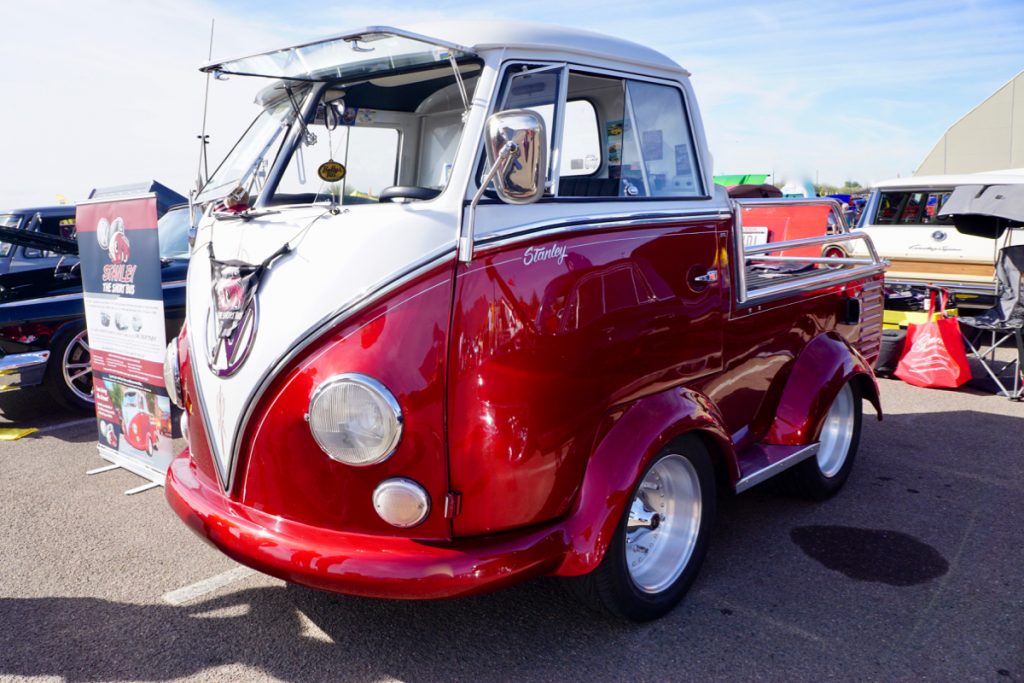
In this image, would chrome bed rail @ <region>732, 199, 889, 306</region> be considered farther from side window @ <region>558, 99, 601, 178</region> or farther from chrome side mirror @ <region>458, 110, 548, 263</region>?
chrome side mirror @ <region>458, 110, 548, 263</region>

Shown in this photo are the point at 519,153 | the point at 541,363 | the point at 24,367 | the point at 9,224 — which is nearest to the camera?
the point at 519,153

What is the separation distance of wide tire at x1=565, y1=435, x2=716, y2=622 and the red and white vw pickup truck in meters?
0.01

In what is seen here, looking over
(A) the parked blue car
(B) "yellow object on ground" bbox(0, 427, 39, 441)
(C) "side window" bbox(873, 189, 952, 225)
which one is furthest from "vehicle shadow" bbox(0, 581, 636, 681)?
(C) "side window" bbox(873, 189, 952, 225)

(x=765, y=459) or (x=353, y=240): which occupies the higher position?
(x=353, y=240)

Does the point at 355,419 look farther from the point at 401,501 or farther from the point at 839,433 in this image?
the point at 839,433

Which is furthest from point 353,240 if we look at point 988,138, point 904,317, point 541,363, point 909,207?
point 988,138

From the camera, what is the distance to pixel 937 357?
7320 millimetres

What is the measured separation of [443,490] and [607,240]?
1.10 metres

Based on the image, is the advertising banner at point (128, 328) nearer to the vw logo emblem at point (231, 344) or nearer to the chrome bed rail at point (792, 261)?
the vw logo emblem at point (231, 344)

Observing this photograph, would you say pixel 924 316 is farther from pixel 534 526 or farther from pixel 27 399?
pixel 27 399

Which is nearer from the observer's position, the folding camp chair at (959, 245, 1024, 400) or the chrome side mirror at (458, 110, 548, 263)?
the chrome side mirror at (458, 110, 548, 263)

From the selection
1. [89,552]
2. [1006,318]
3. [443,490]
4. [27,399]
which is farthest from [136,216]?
[1006,318]

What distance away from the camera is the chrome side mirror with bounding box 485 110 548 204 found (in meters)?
2.43

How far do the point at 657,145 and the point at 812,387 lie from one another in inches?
62.5
